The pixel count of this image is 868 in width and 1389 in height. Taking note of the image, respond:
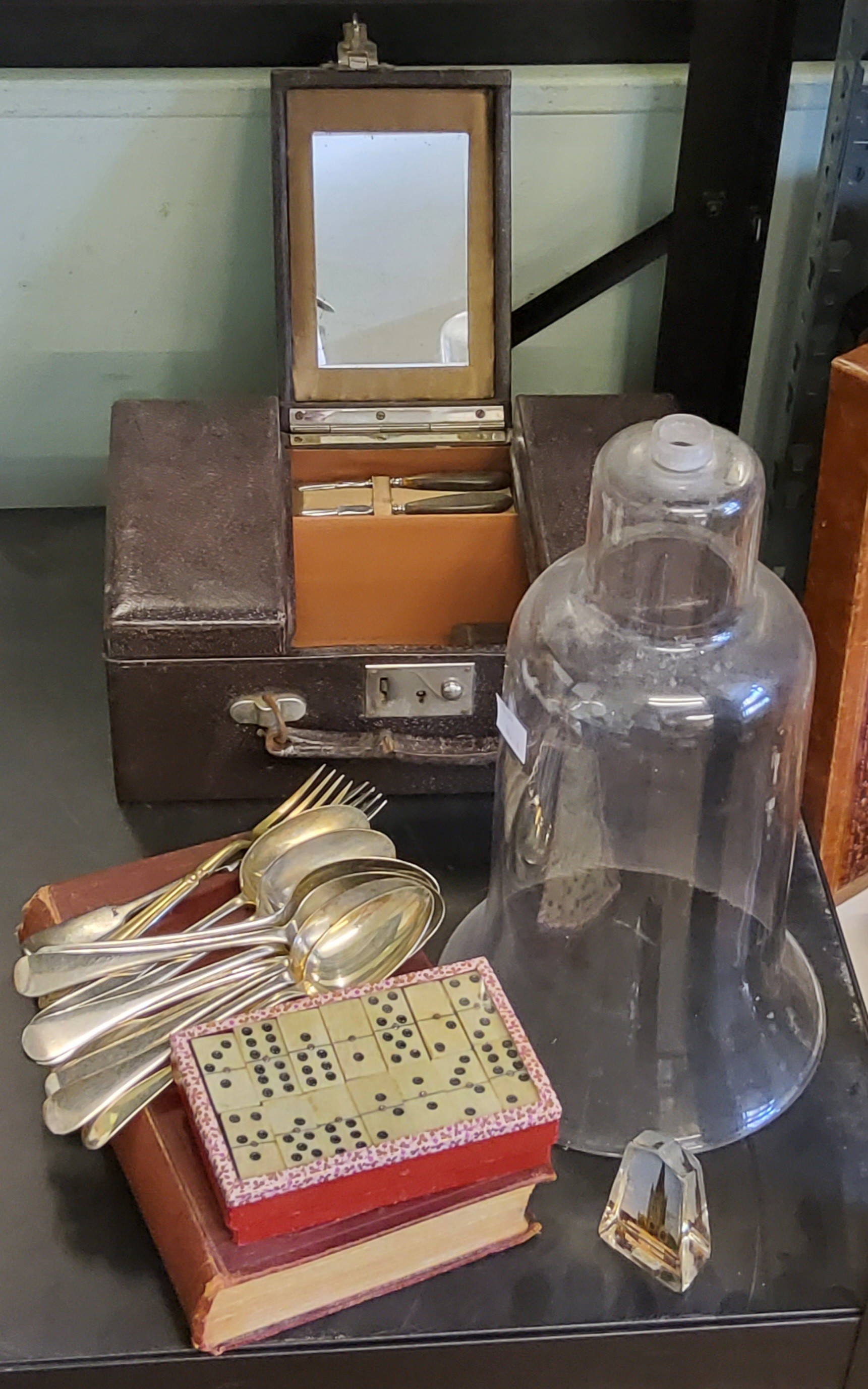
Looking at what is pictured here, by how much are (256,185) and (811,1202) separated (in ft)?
2.32

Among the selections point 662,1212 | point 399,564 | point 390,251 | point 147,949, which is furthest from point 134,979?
point 390,251

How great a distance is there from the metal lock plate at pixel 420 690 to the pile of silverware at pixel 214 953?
60 mm

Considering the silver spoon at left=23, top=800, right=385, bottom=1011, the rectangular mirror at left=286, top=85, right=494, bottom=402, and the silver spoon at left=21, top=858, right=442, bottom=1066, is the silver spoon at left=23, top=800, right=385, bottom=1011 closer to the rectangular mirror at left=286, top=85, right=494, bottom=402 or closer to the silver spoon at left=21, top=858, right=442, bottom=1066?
the silver spoon at left=21, top=858, right=442, bottom=1066

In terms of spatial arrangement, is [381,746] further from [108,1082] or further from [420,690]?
[108,1082]

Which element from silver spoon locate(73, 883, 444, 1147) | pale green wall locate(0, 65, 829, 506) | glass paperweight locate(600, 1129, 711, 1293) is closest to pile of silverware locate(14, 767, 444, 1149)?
silver spoon locate(73, 883, 444, 1147)

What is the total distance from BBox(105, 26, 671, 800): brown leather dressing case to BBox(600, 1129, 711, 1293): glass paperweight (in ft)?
0.82

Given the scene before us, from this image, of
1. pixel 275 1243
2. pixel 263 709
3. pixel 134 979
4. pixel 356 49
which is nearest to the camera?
pixel 275 1243

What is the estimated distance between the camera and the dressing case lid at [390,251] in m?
0.90

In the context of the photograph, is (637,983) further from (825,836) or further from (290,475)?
(290,475)

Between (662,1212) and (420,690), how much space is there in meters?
0.29

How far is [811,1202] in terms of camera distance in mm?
637

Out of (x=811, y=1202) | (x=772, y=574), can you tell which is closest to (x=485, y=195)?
(x=772, y=574)

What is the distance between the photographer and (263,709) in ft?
2.52

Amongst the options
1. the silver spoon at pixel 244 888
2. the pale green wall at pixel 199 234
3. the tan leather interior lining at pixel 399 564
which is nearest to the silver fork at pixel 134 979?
the silver spoon at pixel 244 888
